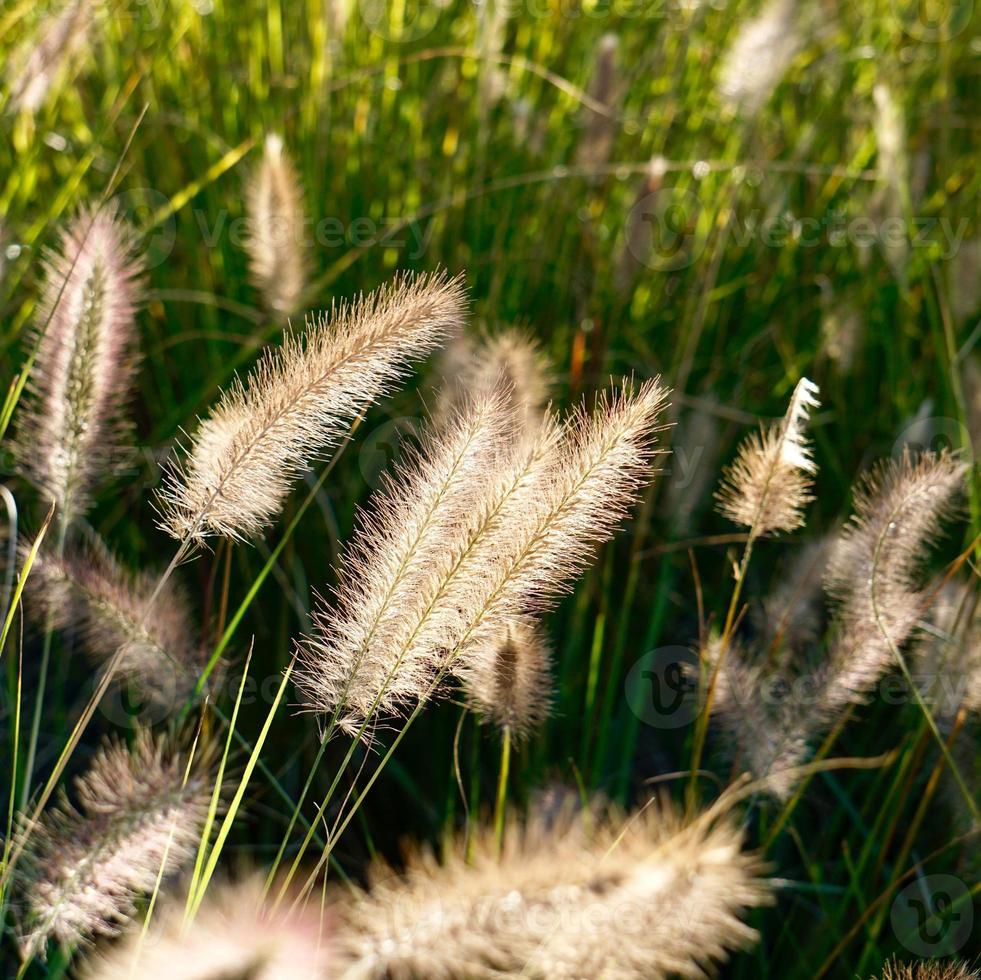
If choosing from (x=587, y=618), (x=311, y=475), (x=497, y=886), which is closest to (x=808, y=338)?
(x=587, y=618)

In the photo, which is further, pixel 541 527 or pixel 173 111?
pixel 173 111

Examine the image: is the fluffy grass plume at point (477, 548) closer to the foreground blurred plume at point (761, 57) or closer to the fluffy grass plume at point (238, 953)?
the fluffy grass plume at point (238, 953)

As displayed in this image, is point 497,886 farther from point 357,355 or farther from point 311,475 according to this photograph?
point 311,475

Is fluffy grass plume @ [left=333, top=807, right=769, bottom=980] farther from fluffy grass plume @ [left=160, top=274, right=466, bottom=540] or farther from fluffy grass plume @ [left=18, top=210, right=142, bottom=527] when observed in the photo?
fluffy grass plume @ [left=18, top=210, right=142, bottom=527]

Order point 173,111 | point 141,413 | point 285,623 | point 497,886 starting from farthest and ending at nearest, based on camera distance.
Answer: point 173,111
point 141,413
point 285,623
point 497,886

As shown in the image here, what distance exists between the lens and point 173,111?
250 centimetres

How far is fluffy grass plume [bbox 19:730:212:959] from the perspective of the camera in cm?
103

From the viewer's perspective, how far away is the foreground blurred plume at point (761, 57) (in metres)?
2.16

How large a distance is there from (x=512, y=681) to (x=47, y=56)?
1.22 meters

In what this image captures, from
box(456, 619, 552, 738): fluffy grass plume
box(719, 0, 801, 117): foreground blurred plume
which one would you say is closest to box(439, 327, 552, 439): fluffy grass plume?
box(456, 619, 552, 738): fluffy grass plume

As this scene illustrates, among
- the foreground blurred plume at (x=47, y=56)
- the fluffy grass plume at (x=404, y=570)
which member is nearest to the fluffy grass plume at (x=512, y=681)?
the fluffy grass plume at (x=404, y=570)

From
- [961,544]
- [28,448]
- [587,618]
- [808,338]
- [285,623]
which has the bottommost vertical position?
[285,623]

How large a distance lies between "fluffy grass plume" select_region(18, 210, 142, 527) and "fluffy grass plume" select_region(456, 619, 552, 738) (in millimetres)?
538

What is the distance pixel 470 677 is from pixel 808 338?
1.62 m
